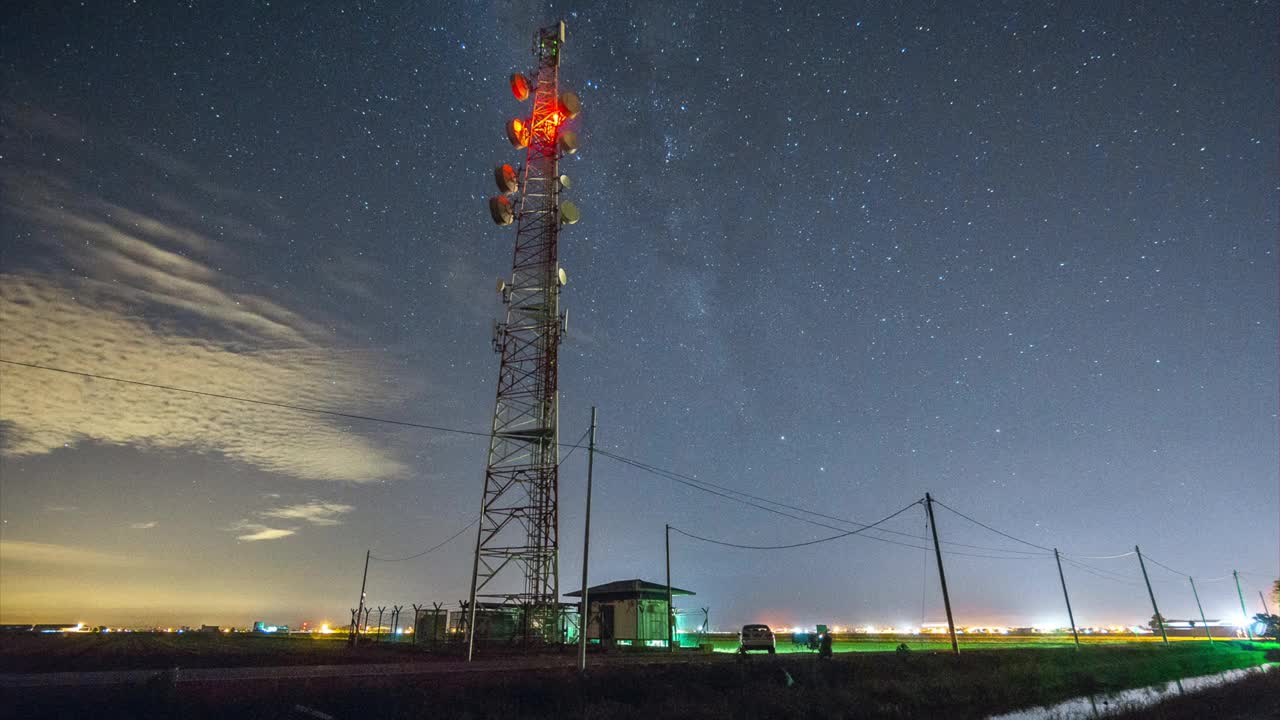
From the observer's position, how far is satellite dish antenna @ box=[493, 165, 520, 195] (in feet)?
132

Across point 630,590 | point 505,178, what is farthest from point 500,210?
point 630,590

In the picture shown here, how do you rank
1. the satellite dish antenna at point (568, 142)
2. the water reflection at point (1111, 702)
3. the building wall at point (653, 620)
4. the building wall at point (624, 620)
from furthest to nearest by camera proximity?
the satellite dish antenna at point (568, 142)
the building wall at point (653, 620)
the building wall at point (624, 620)
the water reflection at point (1111, 702)

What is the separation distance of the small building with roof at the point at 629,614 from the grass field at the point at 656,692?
17.6 metres

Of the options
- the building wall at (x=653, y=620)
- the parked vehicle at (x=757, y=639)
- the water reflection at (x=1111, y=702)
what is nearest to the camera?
the water reflection at (x=1111, y=702)

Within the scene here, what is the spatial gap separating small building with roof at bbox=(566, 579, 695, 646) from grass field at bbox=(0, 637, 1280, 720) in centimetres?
1761

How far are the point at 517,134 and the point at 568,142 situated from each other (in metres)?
3.83

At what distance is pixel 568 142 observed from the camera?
42438 millimetres

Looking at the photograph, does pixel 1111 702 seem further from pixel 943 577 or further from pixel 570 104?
pixel 570 104

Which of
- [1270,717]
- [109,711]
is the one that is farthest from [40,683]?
[1270,717]

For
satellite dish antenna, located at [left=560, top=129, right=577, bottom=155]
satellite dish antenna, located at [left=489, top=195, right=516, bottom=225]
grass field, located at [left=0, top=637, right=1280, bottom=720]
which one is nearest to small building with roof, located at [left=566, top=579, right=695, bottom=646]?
grass field, located at [left=0, top=637, right=1280, bottom=720]

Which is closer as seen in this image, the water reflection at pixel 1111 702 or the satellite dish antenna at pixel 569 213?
the water reflection at pixel 1111 702

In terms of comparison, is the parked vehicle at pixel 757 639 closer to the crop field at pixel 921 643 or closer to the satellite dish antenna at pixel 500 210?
the crop field at pixel 921 643

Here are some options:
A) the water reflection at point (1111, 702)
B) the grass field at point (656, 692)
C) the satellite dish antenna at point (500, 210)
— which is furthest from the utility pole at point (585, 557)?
the satellite dish antenna at point (500, 210)

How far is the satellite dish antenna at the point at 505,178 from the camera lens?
1583 inches
